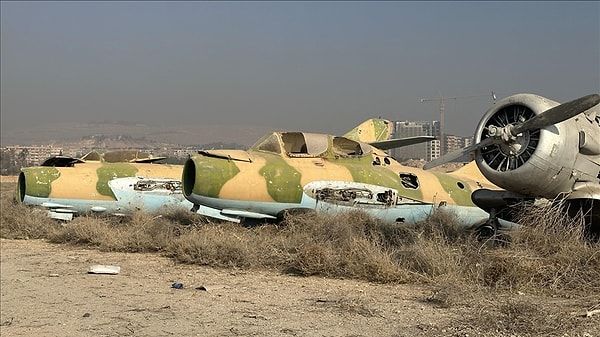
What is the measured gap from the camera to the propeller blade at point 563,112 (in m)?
8.20

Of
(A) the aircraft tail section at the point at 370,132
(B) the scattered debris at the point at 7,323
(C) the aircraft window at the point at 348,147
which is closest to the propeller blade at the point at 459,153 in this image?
(C) the aircraft window at the point at 348,147

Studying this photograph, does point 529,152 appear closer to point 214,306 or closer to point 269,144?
point 214,306

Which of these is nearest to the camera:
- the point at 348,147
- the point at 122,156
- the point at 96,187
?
the point at 348,147

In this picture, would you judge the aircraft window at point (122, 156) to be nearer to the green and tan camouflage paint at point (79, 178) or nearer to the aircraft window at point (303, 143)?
the green and tan camouflage paint at point (79, 178)

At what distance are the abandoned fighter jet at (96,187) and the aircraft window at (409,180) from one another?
Answer: 6197 mm

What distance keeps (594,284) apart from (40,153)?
217 feet

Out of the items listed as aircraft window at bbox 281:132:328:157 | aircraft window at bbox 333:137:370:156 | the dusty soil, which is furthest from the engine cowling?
aircraft window at bbox 333:137:370:156

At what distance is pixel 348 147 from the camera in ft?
47.6

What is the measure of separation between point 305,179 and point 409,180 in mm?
2777

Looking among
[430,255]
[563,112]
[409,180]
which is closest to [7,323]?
[430,255]

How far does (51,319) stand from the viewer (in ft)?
21.1

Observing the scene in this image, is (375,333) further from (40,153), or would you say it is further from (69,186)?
(40,153)

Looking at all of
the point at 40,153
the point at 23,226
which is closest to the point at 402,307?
the point at 23,226

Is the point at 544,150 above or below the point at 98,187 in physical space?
above
